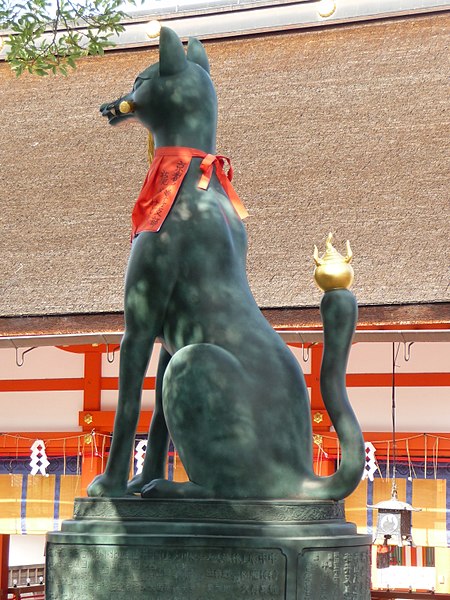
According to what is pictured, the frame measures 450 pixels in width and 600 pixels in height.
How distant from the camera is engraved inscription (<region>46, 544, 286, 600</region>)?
2.35m

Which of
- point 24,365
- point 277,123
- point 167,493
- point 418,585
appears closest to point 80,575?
point 167,493

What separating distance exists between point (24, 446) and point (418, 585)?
11.5 feet

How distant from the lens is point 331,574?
7.93 feet

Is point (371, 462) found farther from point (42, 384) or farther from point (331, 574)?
point (331, 574)

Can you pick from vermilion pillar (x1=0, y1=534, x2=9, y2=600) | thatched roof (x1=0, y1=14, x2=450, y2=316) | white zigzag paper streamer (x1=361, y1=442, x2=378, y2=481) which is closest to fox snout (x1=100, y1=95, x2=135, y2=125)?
thatched roof (x1=0, y1=14, x2=450, y2=316)

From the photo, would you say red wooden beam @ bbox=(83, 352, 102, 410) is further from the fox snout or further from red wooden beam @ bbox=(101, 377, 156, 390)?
the fox snout

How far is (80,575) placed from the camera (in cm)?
246

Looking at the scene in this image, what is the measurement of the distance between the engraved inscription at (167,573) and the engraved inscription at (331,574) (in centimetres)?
5

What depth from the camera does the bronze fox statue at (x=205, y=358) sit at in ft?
8.11

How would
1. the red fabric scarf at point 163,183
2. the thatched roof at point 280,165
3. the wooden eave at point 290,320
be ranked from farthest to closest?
the thatched roof at point 280,165 < the wooden eave at point 290,320 < the red fabric scarf at point 163,183

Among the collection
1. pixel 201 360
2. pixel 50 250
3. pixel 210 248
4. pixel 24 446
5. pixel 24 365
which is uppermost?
pixel 50 250

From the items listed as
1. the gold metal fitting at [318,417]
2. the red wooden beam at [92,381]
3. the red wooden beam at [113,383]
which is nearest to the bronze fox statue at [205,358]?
the gold metal fitting at [318,417]

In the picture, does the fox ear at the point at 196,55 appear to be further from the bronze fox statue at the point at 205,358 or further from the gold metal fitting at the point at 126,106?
the gold metal fitting at the point at 126,106

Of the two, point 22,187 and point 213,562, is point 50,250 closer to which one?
point 22,187
